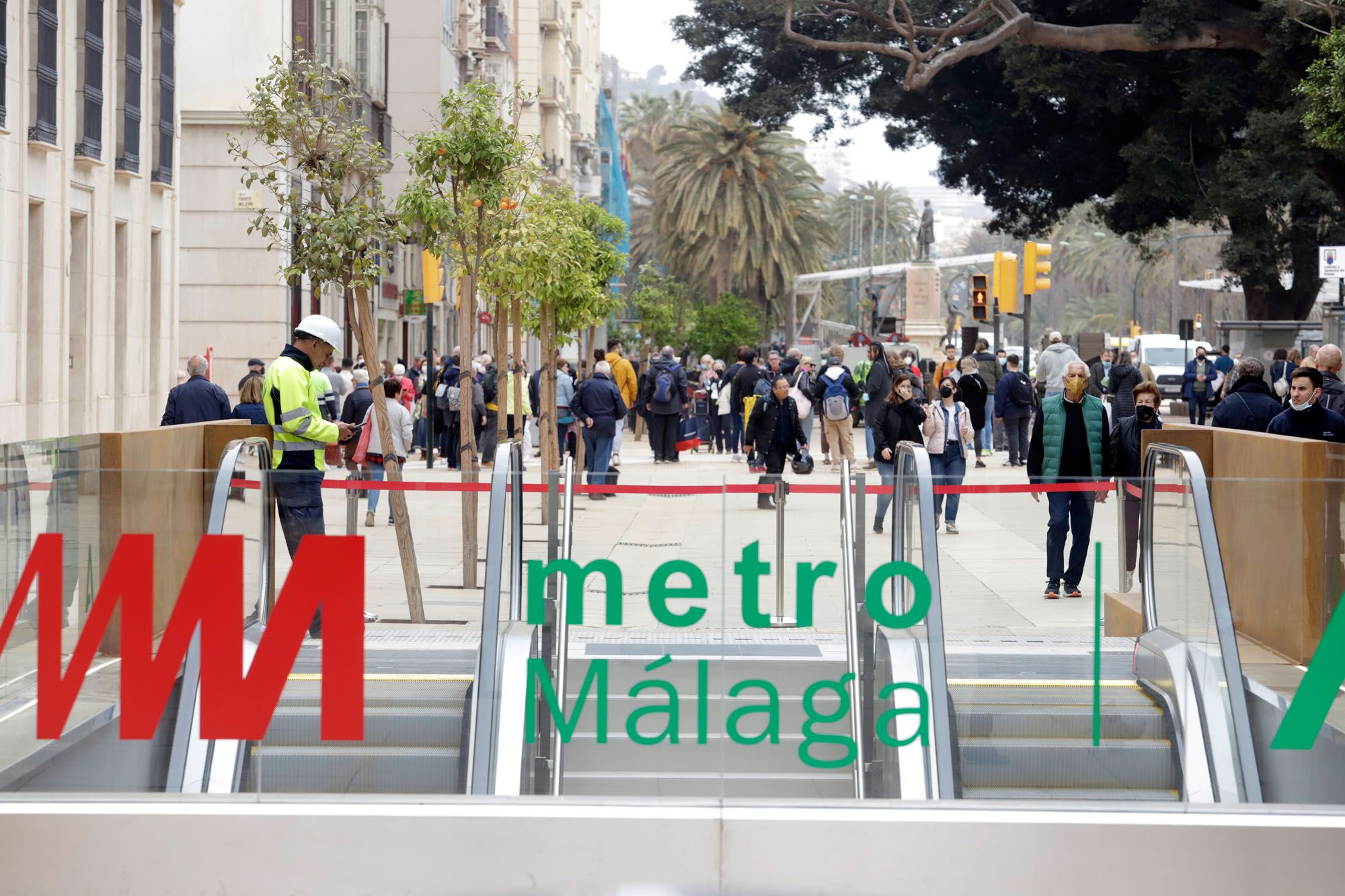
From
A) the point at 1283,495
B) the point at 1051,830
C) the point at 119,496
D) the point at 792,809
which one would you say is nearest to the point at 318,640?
the point at 119,496

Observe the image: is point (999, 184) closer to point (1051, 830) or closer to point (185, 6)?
point (185, 6)

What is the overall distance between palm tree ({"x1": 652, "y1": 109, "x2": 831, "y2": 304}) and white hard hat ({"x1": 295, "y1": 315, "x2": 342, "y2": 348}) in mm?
48090

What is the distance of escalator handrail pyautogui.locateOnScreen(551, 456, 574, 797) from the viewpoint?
655 cm

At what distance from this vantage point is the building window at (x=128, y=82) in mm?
24047

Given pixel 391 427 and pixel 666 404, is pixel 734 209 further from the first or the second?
pixel 391 427

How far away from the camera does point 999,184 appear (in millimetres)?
31234

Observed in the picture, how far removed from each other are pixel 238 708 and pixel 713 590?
6.09 ft

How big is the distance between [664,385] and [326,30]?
47.6 ft

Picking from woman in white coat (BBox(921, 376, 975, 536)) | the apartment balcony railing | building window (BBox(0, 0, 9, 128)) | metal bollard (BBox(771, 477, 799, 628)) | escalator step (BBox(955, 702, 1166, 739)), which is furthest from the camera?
the apartment balcony railing

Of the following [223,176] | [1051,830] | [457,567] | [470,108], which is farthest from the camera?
[223,176]

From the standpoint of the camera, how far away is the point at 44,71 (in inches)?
816

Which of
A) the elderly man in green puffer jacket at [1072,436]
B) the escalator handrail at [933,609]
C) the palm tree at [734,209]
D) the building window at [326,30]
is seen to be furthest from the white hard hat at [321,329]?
the palm tree at [734,209]

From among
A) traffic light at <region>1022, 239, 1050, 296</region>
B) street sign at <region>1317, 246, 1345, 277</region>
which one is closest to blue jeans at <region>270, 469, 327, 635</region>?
street sign at <region>1317, 246, 1345, 277</region>

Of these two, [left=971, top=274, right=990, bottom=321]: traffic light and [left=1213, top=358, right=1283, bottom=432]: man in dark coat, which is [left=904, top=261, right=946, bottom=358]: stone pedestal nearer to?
[left=971, top=274, right=990, bottom=321]: traffic light
